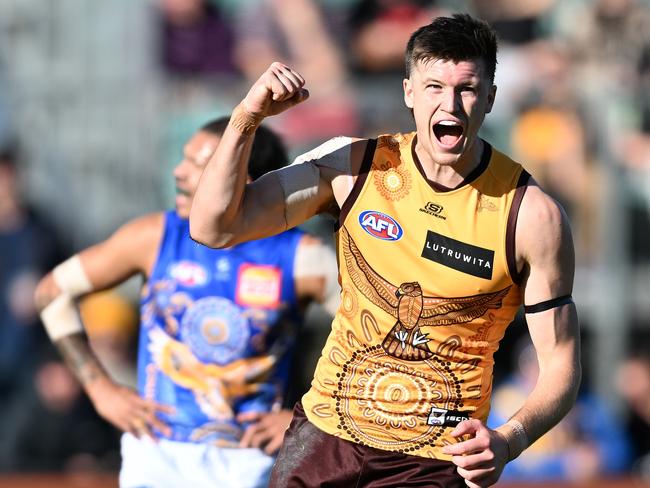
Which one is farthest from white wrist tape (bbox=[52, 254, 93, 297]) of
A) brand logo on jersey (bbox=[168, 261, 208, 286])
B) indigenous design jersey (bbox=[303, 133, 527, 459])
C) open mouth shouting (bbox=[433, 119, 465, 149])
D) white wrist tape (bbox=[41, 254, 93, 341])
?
open mouth shouting (bbox=[433, 119, 465, 149])

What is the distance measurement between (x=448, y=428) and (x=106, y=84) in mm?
6992

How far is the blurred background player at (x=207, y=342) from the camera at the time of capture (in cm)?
506

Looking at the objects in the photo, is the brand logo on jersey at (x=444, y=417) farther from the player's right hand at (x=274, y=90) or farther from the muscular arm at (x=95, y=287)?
the muscular arm at (x=95, y=287)

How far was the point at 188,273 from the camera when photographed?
516 centimetres

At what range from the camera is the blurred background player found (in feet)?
16.6

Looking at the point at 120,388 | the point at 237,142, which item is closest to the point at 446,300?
the point at 237,142

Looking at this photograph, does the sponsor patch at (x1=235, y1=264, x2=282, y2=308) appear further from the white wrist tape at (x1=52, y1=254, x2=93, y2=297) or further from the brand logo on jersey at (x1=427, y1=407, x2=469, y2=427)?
the brand logo on jersey at (x1=427, y1=407, x2=469, y2=427)

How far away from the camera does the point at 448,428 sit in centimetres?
386

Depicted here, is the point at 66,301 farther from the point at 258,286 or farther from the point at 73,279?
the point at 258,286

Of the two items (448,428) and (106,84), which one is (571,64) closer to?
(106,84)

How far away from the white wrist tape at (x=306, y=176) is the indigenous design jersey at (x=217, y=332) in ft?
4.12

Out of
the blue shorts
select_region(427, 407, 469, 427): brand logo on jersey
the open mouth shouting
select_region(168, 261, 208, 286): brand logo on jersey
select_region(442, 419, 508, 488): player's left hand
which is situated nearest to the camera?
select_region(442, 419, 508, 488): player's left hand

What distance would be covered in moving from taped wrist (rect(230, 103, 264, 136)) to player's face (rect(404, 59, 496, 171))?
0.52 m

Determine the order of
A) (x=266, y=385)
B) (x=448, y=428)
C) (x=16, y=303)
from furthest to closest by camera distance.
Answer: (x=16, y=303) < (x=266, y=385) < (x=448, y=428)
